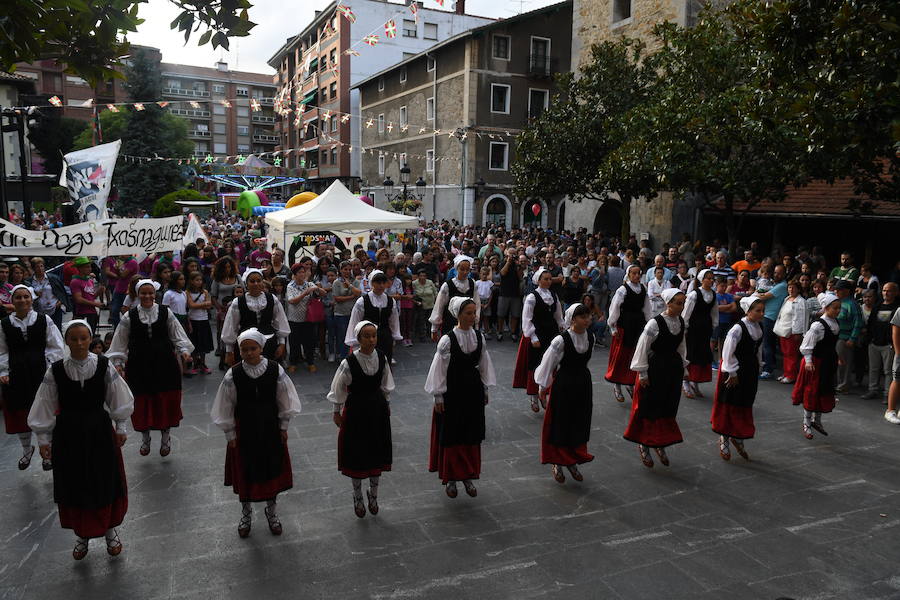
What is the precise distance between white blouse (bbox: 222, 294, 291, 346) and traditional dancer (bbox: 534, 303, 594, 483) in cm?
335

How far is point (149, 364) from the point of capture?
685 cm

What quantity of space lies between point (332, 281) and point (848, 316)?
7946mm

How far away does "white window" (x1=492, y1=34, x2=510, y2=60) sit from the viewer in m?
32.9

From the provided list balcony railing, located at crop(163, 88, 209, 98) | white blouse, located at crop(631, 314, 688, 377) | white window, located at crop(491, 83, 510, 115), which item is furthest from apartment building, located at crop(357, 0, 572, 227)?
balcony railing, located at crop(163, 88, 209, 98)

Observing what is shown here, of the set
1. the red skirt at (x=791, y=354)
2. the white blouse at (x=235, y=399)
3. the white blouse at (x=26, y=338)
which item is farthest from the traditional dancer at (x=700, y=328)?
the white blouse at (x=26, y=338)

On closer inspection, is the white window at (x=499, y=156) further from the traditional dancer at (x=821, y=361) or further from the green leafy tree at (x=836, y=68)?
the traditional dancer at (x=821, y=361)

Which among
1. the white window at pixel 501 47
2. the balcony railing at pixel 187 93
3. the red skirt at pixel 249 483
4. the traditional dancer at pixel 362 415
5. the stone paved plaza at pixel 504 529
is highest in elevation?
the balcony railing at pixel 187 93

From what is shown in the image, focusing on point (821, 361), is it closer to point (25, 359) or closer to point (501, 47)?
point (25, 359)

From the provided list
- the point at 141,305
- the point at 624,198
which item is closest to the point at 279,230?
the point at 141,305

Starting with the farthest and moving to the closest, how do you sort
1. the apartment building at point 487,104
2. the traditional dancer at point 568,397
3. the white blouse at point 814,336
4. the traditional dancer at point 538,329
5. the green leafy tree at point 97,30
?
1. the apartment building at point 487,104
2. the traditional dancer at point 538,329
3. the white blouse at point 814,336
4. the traditional dancer at point 568,397
5. the green leafy tree at point 97,30

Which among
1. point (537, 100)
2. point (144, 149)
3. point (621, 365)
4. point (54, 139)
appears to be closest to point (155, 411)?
point (621, 365)

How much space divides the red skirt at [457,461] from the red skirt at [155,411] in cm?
299

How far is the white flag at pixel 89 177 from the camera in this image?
1103 cm

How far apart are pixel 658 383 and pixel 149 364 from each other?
17.3ft
